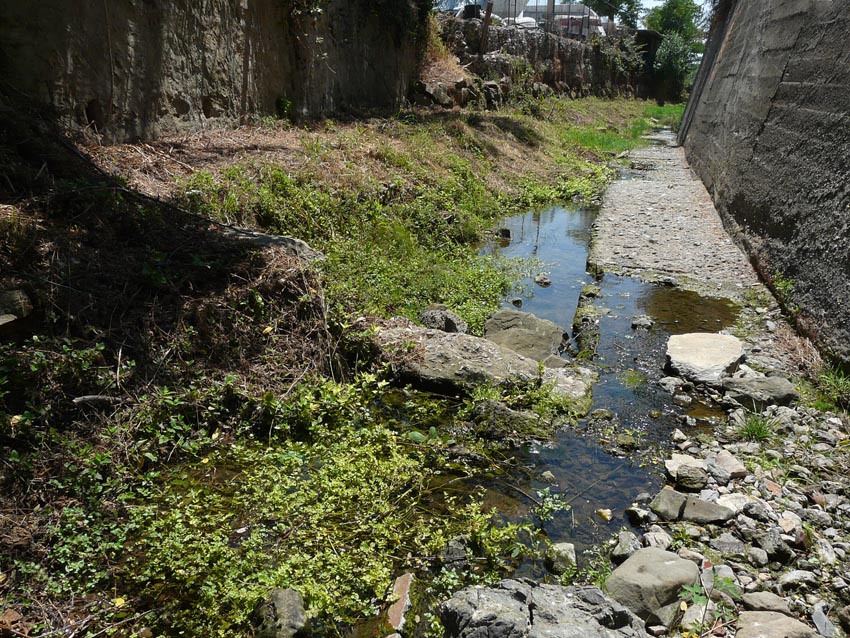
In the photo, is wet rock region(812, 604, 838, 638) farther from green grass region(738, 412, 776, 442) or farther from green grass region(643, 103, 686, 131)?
green grass region(643, 103, 686, 131)

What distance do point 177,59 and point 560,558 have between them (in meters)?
7.08

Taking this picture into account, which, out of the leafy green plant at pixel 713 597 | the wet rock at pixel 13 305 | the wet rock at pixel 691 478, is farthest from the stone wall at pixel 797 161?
the wet rock at pixel 13 305

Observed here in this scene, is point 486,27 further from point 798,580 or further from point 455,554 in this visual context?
point 798,580

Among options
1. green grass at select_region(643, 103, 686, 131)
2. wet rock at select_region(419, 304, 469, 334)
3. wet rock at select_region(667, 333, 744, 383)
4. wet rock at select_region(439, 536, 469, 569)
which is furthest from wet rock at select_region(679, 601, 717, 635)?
green grass at select_region(643, 103, 686, 131)

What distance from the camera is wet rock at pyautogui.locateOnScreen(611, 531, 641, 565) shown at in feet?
10.4

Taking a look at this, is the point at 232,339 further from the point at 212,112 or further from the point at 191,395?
the point at 212,112

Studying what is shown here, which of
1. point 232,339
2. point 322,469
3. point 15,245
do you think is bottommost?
point 322,469

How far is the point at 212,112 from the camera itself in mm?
7926

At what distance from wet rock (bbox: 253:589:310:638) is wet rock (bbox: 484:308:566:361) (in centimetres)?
331

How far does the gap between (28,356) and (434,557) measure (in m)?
2.65

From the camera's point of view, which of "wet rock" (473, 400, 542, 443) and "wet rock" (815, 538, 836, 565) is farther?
"wet rock" (473, 400, 542, 443)

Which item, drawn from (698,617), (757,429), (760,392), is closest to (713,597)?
(698,617)

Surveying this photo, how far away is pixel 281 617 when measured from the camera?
2.61 metres

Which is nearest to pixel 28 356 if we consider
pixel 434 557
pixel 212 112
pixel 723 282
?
pixel 434 557
